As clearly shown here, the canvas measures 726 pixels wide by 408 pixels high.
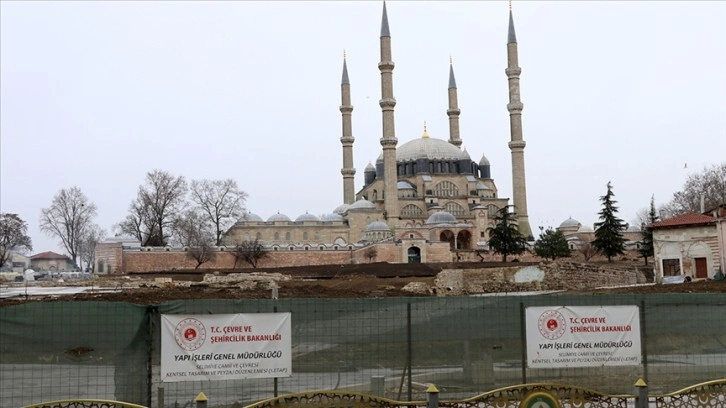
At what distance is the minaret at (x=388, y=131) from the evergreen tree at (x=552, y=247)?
11.4 m

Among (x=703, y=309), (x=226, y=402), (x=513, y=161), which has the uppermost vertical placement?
(x=513, y=161)

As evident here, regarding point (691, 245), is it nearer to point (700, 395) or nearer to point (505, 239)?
point (505, 239)

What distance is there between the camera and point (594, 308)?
24.8 ft

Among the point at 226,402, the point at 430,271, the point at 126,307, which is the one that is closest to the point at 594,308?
the point at 226,402

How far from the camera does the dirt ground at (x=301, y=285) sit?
22.5m

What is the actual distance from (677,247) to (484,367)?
21979 mm

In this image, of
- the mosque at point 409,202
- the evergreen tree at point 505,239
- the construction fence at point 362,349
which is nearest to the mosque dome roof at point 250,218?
the mosque at point 409,202

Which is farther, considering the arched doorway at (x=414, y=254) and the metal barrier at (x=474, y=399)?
the arched doorway at (x=414, y=254)

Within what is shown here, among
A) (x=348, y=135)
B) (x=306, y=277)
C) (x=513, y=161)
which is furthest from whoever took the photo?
(x=348, y=135)

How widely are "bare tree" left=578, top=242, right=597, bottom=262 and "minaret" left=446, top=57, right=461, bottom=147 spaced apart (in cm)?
1887

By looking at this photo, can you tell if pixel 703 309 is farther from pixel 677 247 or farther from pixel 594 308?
pixel 677 247

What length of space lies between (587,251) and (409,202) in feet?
49.3

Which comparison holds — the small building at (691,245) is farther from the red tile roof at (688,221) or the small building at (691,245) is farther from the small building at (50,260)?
the small building at (50,260)

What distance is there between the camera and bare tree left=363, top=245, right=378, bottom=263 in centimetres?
4797
